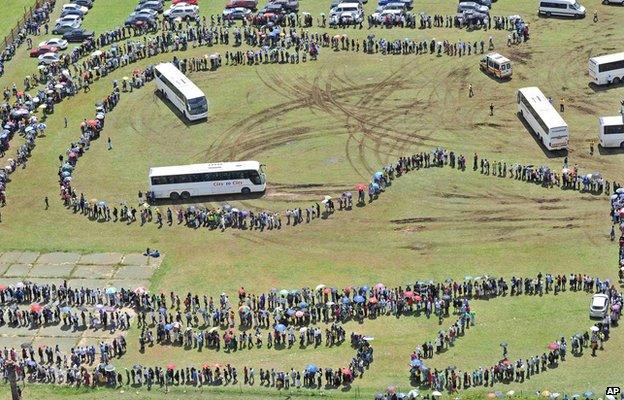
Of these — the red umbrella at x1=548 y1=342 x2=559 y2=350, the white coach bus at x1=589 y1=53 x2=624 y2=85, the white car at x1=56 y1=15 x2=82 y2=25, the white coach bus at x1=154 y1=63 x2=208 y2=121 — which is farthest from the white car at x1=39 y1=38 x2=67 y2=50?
the red umbrella at x1=548 y1=342 x2=559 y2=350

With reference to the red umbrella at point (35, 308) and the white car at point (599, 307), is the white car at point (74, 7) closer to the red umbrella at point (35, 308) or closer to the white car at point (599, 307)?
the red umbrella at point (35, 308)

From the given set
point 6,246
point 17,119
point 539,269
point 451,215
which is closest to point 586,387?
point 539,269

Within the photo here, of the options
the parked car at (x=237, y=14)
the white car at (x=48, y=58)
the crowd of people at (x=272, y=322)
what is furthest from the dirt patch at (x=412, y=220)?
the white car at (x=48, y=58)

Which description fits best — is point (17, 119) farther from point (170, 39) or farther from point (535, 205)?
point (535, 205)

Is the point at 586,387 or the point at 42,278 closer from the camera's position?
the point at 586,387

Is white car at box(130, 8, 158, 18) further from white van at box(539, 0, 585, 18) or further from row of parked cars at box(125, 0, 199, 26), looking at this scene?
white van at box(539, 0, 585, 18)

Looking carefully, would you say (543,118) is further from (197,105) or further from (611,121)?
(197,105)
